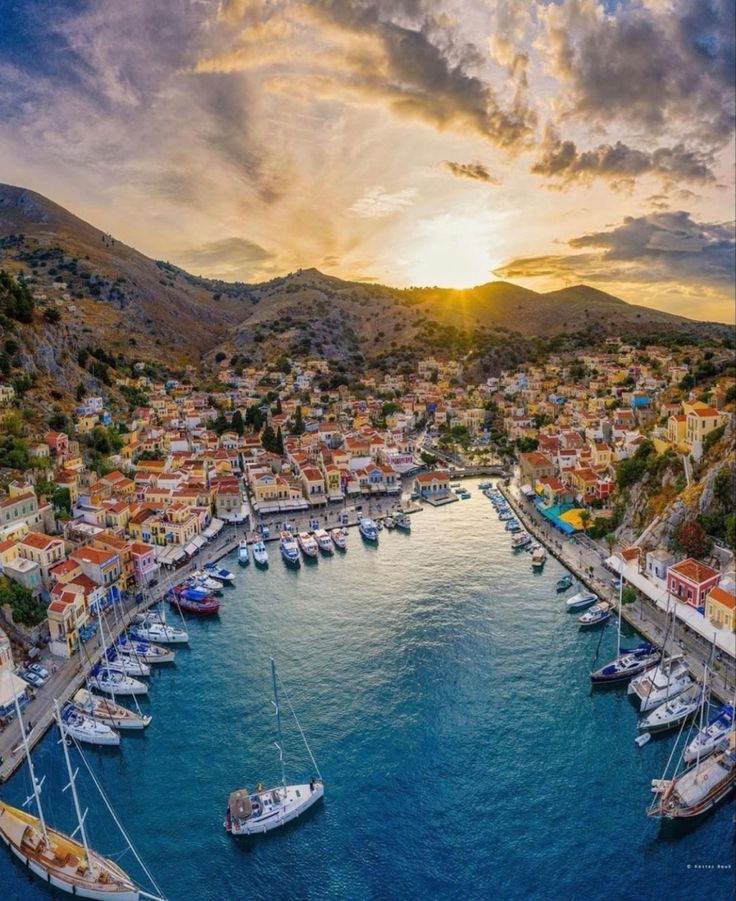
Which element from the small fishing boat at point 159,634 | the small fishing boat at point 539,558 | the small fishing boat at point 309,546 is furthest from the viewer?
the small fishing boat at point 309,546

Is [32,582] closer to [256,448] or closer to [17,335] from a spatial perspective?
[256,448]

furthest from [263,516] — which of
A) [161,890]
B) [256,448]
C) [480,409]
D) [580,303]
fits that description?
[580,303]

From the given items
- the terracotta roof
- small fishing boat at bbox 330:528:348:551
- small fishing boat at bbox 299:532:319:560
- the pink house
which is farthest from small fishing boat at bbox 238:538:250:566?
the terracotta roof

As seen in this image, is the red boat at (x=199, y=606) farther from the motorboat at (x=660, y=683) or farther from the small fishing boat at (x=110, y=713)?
the motorboat at (x=660, y=683)

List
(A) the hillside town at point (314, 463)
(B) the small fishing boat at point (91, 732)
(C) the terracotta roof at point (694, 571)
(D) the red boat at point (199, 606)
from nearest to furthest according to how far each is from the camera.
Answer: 1. (B) the small fishing boat at point (91, 732)
2. (C) the terracotta roof at point (694, 571)
3. (A) the hillside town at point (314, 463)
4. (D) the red boat at point (199, 606)

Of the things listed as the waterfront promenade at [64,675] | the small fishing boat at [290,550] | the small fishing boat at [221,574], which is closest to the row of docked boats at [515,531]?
the small fishing boat at [290,550]

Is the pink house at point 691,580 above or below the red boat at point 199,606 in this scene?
above
